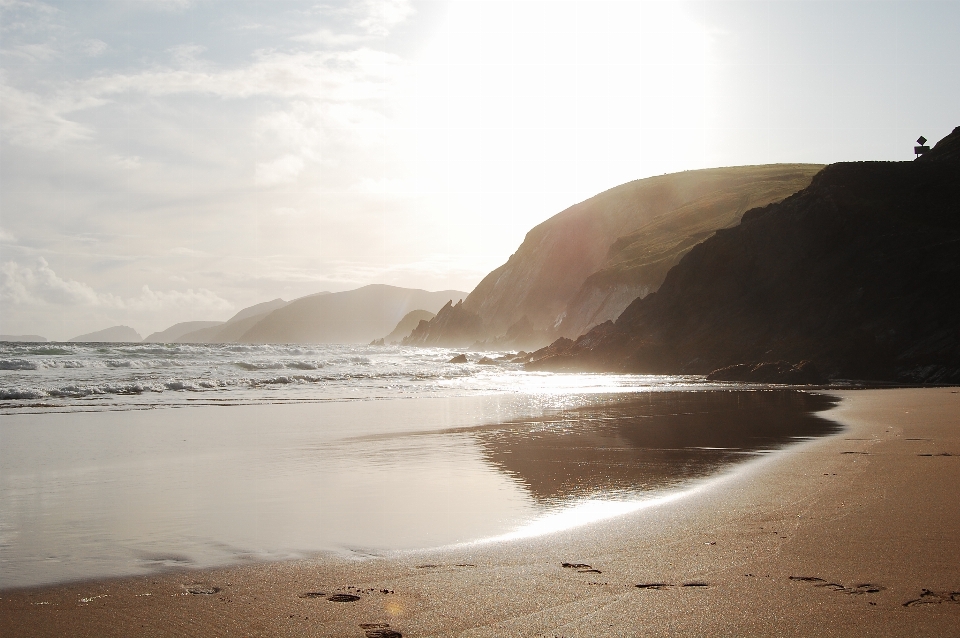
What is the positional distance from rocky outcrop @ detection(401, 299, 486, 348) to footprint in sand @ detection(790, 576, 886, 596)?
118305mm

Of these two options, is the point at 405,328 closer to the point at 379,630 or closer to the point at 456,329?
the point at 456,329

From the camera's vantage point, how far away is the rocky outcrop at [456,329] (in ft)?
412

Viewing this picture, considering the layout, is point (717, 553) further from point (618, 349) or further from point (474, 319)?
point (474, 319)

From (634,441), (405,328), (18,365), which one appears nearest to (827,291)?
(634,441)

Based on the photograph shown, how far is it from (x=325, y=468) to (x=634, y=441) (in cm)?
577

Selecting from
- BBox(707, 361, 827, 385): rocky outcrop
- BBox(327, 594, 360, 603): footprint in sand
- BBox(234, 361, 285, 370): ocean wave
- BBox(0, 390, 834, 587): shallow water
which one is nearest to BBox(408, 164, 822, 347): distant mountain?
BBox(707, 361, 827, 385): rocky outcrop

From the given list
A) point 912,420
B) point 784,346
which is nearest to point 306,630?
point 912,420

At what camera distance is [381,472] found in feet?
32.2

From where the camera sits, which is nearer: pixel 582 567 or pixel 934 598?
pixel 934 598

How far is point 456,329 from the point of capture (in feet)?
420

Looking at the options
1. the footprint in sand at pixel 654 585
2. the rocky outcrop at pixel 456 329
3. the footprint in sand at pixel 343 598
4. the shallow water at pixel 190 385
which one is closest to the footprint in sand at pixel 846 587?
the footprint in sand at pixel 654 585

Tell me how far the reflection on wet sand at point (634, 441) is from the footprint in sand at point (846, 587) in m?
3.36

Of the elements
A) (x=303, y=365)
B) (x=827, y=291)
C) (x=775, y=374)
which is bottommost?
(x=775, y=374)

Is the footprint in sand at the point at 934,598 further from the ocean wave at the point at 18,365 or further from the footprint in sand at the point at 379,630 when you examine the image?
the ocean wave at the point at 18,365
